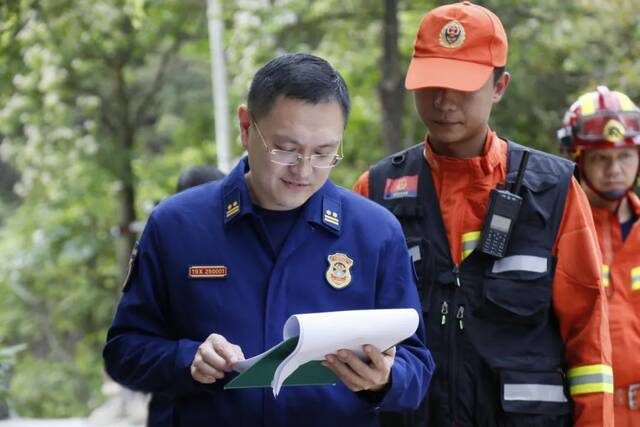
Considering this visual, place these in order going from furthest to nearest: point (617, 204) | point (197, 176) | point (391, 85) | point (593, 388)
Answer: point (391, 85)
point (197, 176)
point (617, 204)
point (593, 388)

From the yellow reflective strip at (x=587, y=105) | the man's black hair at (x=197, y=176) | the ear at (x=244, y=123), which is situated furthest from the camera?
the man's black hair at (x=197, y=176)

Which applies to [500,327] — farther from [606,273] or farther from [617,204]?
[617,204]

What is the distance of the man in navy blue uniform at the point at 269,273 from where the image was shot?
3115 mm

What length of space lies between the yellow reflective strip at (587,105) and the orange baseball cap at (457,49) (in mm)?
862

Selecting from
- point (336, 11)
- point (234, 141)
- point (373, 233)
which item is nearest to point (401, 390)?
point (373, 233)

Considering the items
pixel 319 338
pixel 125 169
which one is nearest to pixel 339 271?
pixel 319 338

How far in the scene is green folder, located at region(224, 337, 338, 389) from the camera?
274 cm

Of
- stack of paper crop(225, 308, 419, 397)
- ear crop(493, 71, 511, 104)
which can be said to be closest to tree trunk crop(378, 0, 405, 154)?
ear crop(493, 71, 511, 104)

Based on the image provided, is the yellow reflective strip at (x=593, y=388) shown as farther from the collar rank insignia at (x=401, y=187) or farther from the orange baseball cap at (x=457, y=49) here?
the orange baseball cap at (x=457, y=49)

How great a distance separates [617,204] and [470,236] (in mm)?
1109

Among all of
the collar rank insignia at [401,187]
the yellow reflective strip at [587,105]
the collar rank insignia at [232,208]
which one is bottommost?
the collar rank insignia at [401,187]

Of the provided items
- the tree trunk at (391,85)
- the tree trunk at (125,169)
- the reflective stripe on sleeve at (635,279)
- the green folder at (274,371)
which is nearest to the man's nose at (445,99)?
the reflective stripe on sleeve at (635,279)

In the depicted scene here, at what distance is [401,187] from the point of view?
4332 millimetres

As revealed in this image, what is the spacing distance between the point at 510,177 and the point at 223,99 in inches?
560
